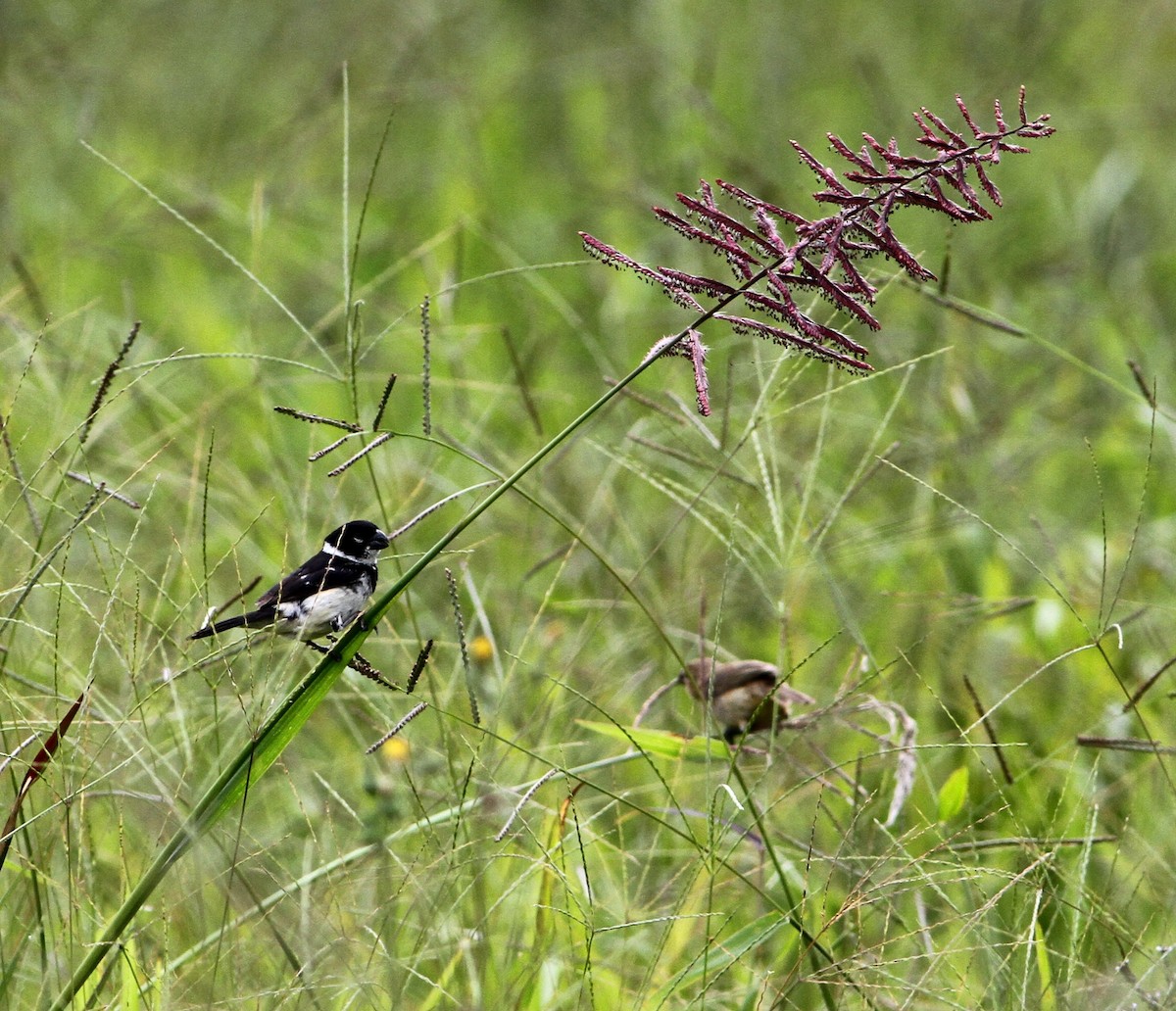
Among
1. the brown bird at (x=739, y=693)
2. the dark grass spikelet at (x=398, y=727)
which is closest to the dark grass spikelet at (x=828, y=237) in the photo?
the dark grass spikelet at (x=398, y=727)

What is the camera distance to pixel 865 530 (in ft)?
11.5

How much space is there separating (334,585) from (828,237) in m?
1.23

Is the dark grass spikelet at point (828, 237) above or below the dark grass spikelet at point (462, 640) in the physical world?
above

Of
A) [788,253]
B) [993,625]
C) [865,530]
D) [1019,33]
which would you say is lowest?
[993,625]

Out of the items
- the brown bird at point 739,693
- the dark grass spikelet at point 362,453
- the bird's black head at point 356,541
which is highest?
the dark grass spikelet at point 362,453

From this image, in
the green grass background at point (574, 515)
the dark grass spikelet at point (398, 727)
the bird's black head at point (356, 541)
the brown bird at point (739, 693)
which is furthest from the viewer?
the bird's black head at point (356, 541)

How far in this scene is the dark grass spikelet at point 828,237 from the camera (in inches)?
58.0

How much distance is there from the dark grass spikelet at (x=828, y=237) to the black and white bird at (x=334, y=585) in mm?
981

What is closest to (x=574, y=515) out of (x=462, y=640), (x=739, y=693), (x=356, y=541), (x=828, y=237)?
(x=356, y=541)

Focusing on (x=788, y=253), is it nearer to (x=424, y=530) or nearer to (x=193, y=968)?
(x=193, y=968)

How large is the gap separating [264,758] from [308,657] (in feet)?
3.60

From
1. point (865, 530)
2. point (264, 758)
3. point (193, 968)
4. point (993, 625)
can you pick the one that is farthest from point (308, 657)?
point (993, 625)

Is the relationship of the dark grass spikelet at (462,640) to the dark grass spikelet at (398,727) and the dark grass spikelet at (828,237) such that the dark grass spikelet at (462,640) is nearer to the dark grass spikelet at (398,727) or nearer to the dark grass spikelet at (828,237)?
the dark grass spikelet at (398,727)

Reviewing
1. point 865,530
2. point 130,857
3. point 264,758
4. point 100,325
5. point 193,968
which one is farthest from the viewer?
point 100,325
